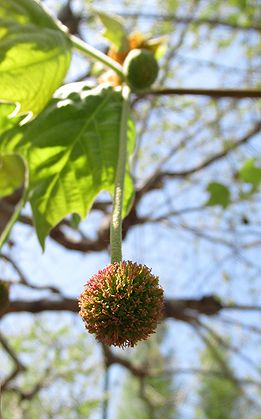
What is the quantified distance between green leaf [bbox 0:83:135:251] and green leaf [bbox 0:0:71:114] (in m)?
0.12

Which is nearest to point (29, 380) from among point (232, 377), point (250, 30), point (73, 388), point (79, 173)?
point (73, 388)

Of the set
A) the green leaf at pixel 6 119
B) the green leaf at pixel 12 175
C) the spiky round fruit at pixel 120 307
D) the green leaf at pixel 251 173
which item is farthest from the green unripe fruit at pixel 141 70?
the green leaf at pixel 251 173

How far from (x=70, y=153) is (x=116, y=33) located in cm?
33

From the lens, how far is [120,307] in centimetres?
78

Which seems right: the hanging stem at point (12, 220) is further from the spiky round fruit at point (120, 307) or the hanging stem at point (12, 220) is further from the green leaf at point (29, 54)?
the spiky round fruit at point (120, 307)

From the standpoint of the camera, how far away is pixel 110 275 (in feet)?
2.53

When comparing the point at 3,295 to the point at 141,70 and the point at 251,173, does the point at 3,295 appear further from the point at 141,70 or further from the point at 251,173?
the point at 251,173

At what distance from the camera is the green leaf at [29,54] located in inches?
41.9

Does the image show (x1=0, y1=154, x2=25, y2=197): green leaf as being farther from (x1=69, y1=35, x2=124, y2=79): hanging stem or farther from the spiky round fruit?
the spiky round fruit

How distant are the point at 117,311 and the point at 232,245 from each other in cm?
262

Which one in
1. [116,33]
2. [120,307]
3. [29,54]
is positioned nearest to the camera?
[120,307]

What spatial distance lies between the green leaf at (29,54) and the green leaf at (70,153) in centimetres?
12

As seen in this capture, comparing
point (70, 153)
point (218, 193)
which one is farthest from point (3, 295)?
point (218, 193)

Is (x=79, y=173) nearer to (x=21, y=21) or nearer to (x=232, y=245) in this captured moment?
(x=21, y=21)
